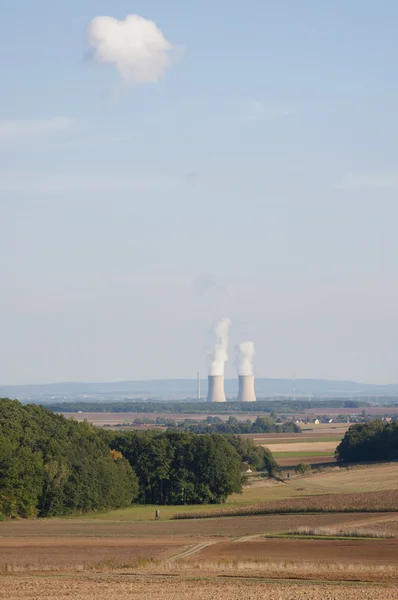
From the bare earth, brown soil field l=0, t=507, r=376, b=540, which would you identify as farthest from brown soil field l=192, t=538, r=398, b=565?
brown soil field l=0, t=507, r=376, b=540

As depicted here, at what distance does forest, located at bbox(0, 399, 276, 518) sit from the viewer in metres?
68.7

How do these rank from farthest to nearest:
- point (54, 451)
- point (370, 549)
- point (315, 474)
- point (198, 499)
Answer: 1. point (315, 474)
2. point (198, 499)
3. point (54, 451)
4. point (370, 549)

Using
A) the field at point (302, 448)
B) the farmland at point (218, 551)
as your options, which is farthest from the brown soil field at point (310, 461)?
the farmland at point (218, 551)

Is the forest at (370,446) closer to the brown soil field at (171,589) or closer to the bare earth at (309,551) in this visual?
the bare earth at (309,551)

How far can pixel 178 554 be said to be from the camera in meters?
42.2

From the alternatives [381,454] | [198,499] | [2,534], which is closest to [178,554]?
[2,534]

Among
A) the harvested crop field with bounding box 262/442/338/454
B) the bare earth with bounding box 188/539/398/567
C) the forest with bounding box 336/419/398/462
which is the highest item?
the forest with bounding box 336/419/398/462

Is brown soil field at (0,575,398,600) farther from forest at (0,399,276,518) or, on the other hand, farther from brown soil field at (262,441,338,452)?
brown soil field at (262,441,338,452)

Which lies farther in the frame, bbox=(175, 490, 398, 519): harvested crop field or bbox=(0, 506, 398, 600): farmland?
bbox=(175, 490, 398, 519): harvested crop field

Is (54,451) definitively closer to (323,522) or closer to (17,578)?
(323,522)

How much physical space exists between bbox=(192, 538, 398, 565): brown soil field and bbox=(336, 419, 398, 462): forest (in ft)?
218

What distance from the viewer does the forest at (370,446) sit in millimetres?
111688

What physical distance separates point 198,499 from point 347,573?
4943 cm

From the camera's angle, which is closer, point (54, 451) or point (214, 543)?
point (214, 543)
